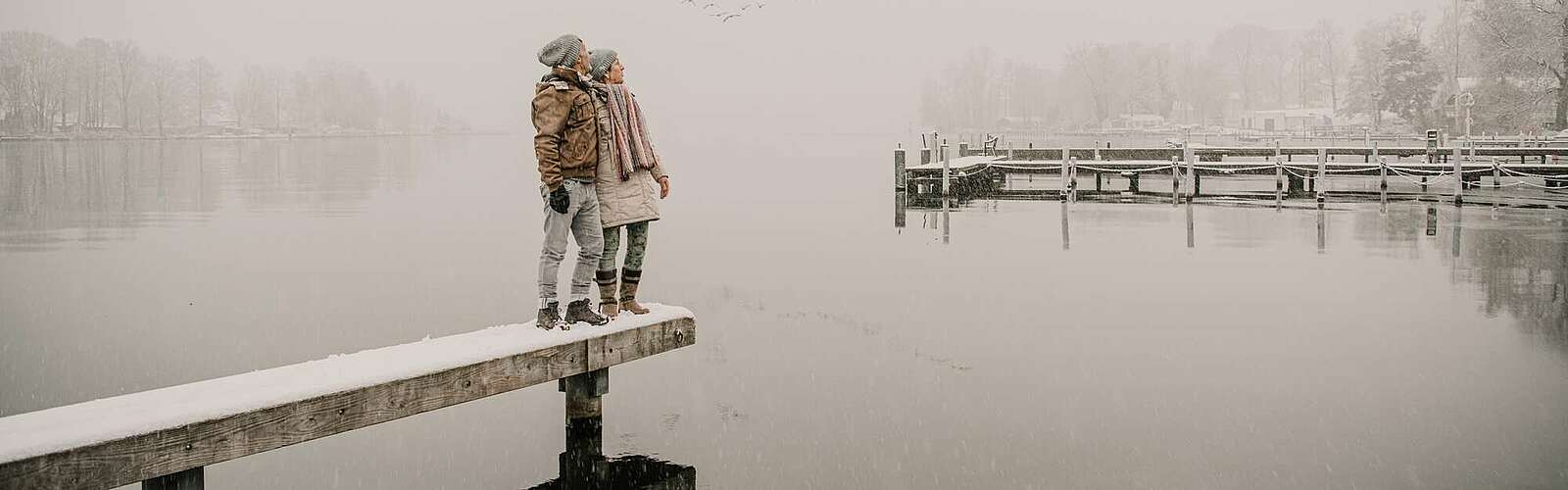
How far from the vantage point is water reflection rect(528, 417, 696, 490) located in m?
7.73

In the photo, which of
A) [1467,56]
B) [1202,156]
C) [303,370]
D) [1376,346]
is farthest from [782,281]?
[1467,56]

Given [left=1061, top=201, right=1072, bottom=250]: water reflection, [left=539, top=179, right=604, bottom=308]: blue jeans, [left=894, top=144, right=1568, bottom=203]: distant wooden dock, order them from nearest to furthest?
[left=539, top=179, right=604, bottom=308]: blue jeans
[left=1061, top=201, right=1072, bottom=250]: water reflection
[left=894, top=144, right=1568, bottom=203]: distant wooden dock

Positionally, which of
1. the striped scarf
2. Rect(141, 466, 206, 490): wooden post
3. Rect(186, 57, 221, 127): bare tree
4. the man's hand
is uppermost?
Rect(186, 57, 221, 127): bare tree

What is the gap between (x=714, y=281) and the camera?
19.2 meters

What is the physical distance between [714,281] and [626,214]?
35.7ft

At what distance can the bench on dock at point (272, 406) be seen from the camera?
5.32m

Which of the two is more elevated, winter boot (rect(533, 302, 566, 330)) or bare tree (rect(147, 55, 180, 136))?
bare tree (rect(147, 55, 180, 136))

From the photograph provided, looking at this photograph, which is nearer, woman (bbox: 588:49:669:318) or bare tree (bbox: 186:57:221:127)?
woman (bbox: 588:49:669:318)

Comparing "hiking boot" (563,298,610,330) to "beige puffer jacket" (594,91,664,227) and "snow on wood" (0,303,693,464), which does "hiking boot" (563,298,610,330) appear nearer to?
"snow on wood" (0,303,693,464)

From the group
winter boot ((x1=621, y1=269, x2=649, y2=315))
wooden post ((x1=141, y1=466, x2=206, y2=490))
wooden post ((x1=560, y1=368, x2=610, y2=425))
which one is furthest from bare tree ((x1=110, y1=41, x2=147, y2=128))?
wooden post ((x1=141, y1=466, x2=206, y2=490))

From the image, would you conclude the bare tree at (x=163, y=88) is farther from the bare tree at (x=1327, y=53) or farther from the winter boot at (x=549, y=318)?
the winter boot at (x=549, y=318)

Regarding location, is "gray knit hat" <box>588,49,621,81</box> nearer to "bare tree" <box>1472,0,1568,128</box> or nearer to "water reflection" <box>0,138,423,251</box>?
"water reflection" <box>0,138,423,251</box>

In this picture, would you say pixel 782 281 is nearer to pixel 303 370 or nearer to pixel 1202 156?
pixel 303 370

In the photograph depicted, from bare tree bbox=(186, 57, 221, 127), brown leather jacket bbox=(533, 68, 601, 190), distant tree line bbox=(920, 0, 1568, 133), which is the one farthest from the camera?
bare tree bbox=(186, 57, 221, 127)
